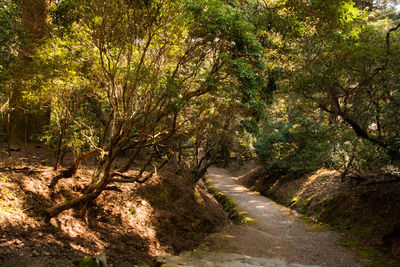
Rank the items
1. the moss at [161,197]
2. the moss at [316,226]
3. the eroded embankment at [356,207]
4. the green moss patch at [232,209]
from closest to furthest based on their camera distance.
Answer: the eroded embankment at [356,207] → the moss at [161,197] → the moss at [316,226] → the green moss patch at [232,209]

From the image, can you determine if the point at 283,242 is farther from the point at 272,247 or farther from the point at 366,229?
the point at 366,229

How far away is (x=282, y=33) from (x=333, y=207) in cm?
997

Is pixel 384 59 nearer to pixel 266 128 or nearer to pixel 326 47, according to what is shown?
pixel 326 47

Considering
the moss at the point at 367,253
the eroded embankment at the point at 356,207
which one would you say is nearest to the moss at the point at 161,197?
the moss at the point at 367,253

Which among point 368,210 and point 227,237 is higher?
point 368,210

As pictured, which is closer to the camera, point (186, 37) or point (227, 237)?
point (186, 37)

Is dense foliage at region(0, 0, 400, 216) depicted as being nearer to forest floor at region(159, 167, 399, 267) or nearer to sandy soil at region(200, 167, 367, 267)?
forest floor at region(159, 167, 399, 267)

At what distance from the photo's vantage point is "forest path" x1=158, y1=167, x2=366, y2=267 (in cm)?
791

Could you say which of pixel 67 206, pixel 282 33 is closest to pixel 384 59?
pixel 282 33

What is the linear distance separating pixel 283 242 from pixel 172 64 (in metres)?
9.14

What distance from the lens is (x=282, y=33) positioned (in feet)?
28.9

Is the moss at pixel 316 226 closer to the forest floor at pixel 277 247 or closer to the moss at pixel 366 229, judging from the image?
the forest floor at pixel 277 247

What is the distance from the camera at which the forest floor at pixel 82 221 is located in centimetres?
531

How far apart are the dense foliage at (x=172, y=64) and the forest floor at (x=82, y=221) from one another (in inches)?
24.6
